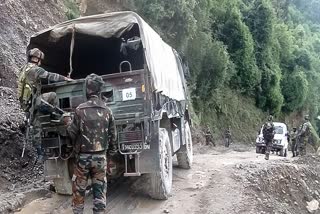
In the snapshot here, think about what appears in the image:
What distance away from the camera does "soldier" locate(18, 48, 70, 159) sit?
6.75 metres

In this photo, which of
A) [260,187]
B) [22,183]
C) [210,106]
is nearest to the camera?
[22,183]

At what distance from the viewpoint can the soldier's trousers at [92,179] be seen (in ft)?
18.5

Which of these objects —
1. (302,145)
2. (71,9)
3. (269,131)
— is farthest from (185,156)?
(71,9)

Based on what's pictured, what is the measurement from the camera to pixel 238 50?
30.9 metres

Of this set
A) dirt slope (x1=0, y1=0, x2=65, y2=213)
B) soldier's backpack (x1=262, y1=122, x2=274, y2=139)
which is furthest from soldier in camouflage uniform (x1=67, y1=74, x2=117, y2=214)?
soldier's backpack (x1=262, y1=122, x2=274, y2=139)

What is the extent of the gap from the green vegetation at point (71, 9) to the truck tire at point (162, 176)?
10.9m

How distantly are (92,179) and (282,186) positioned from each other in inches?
239

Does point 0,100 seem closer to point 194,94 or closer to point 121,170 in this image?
point 121,170

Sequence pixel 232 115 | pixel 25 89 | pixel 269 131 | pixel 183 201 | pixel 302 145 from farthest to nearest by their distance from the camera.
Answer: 1. pixel 232 115
2. pixel 302 145
3. pixel 269 131
4. pixel 183 201
5. pixel 25 89

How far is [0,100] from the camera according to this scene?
10.1 m

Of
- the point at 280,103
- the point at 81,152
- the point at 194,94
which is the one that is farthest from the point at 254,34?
the point at 81,152

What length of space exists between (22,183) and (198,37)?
17190 mm

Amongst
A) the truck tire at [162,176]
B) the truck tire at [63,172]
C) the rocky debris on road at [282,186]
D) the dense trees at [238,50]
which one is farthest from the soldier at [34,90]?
the dense trees at [238,50]

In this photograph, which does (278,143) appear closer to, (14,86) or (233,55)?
(233,55)
